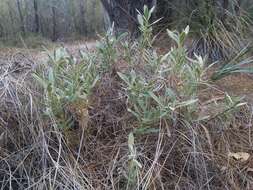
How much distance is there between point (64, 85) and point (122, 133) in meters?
0.33

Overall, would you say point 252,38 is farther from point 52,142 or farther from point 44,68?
point 52,142

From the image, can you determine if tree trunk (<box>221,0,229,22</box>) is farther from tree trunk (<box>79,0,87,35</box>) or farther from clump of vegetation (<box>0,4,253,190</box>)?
tree trunk (<box>79,0,87,35</box>)

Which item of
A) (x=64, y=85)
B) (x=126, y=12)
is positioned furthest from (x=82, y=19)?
(x=64, y=85)

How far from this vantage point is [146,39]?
7.61 feet

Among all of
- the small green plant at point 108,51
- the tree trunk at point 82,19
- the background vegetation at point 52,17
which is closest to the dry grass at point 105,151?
the small green plant at point 108,51

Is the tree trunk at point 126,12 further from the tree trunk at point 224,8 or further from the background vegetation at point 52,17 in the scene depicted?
the background vegetation at point 52,17

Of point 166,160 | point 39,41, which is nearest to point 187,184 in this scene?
point 166,160

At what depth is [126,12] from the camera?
3.55 meters

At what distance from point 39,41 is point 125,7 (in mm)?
1547

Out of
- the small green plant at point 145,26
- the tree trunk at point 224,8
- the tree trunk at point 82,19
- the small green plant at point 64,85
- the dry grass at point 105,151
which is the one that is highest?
the small green plant at point 145,26

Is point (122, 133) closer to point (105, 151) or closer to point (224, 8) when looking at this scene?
point (105, 151)

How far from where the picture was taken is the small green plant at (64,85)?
1.98 metres

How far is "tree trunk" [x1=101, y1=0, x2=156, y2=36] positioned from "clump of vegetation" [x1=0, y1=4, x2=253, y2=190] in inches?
52.3

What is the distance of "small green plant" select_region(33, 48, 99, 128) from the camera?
198 cm
